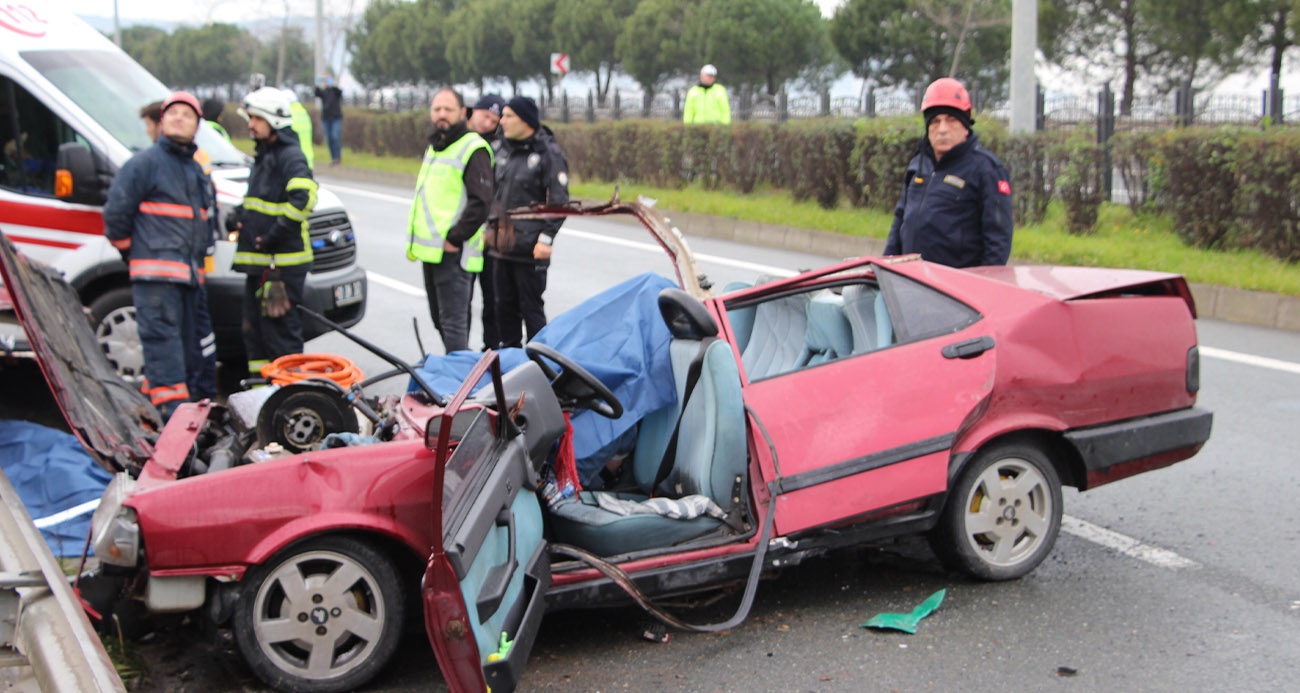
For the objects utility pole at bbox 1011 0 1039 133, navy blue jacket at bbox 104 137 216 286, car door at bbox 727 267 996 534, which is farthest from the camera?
utility pole at bbox 1011 0 1039 133

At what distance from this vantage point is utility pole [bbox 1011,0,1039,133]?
45.8 feet

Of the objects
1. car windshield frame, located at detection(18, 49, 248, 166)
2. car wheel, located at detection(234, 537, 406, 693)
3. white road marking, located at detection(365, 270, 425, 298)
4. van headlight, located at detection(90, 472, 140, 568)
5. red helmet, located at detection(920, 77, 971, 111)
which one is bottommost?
car wheel, located at detection(234, 537, 406, 693)

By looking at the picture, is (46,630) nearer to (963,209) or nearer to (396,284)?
(963,209)

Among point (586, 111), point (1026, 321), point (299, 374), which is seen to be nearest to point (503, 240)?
point (299, 374)

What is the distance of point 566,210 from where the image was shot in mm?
5152

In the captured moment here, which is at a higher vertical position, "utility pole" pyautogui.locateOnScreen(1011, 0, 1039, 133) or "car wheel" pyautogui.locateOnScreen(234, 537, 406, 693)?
"utility pole" pyautogui.locateOnScreen(1011, 0, 1039, 133)

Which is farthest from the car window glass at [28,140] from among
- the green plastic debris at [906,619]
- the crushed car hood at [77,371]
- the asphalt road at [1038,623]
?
the green plastic debris at [906,619]

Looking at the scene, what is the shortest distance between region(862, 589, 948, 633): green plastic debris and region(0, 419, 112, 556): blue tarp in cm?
298

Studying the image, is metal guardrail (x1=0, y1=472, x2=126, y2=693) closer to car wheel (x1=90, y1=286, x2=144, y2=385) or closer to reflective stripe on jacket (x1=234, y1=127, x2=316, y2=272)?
reflective stripe on jacket (x1=234, y1=127, x2=316, y2=272)

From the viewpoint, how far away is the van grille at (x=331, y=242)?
8.12 metres

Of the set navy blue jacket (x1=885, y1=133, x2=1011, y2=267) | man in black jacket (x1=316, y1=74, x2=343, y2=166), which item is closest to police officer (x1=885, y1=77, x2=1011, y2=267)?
navy blue jacket (x1=885, y1=133, x2=1011, y2=267)

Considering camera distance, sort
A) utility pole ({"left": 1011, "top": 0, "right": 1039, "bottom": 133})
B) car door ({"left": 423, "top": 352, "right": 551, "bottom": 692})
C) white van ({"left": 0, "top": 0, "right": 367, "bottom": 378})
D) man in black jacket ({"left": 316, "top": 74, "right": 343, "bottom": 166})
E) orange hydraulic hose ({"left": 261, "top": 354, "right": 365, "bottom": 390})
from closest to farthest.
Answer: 1. car door ({"left": 423, "top": 352, "right": 551, "bottom": 692})
2. orange hydraulic hose ({"left": 261, "top": 354, "right": 365, "bottom": 390})
3. white van ({"left": 0, "top": 0, "right": 367, "bottom": 378})
4. utility pole ({"left": 1011, "top": 0, "right": 1039, "bottom": 133})
5. man in black jacket ({"left": 316, "top": 74, "right": 343, "bottom": 166})

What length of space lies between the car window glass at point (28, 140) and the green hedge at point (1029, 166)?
9.25m

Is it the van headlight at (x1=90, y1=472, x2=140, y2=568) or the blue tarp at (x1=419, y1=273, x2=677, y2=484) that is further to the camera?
the blue tarp at (x1=419, y1=273, x2=677, y2=484)
